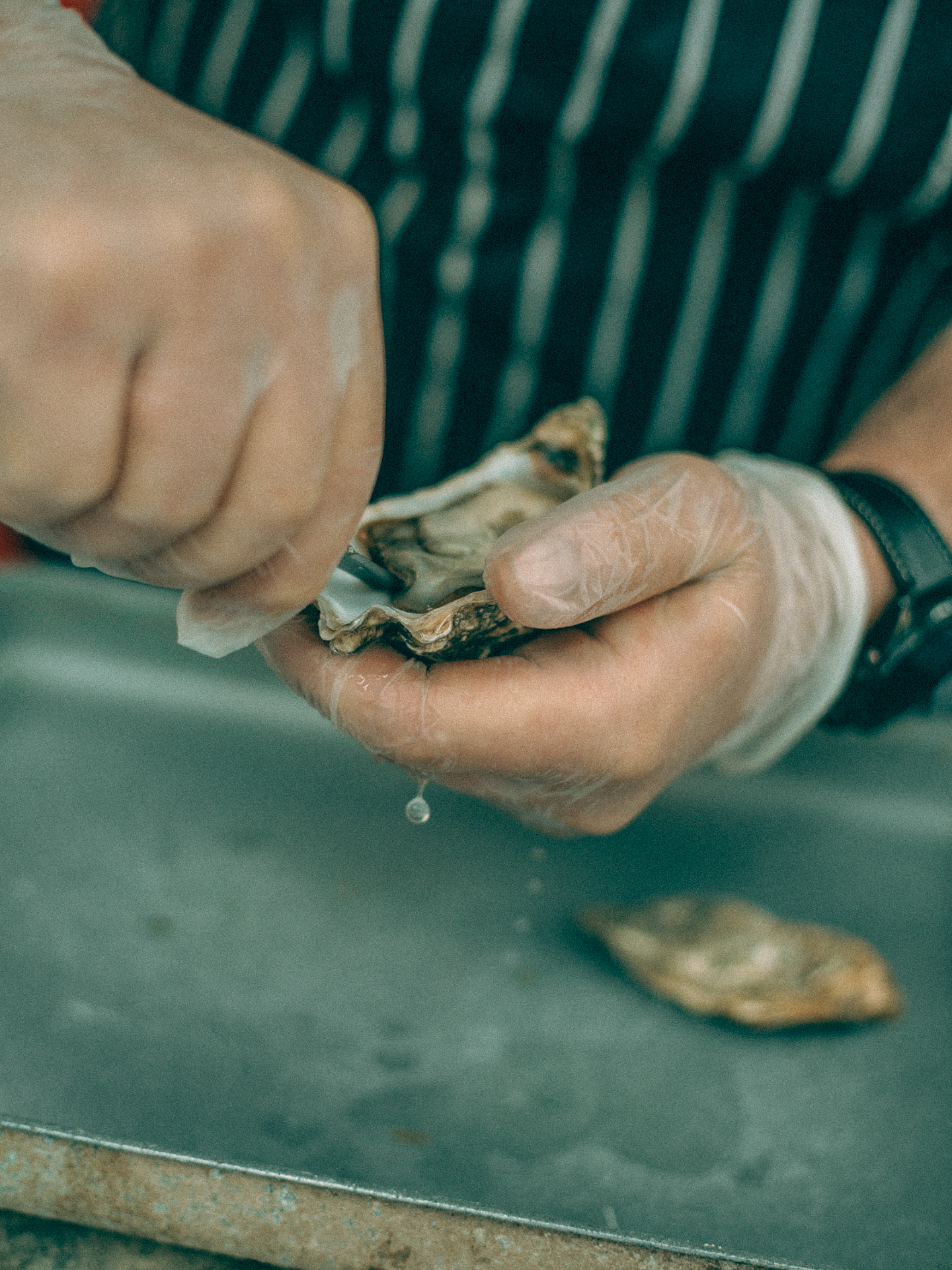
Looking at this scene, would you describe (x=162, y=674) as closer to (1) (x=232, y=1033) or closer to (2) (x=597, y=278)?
(1) (x=232, y=1033)

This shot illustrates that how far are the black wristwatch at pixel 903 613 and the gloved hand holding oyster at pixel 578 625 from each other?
3cm

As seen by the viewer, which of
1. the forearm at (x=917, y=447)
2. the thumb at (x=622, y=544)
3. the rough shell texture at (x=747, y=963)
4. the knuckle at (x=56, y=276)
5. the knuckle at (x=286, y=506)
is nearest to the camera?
the knuckle at (x=56, y=276)

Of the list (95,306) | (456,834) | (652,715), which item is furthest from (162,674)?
(95,306)

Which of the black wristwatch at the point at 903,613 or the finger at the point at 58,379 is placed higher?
the finger at the point at 58,379

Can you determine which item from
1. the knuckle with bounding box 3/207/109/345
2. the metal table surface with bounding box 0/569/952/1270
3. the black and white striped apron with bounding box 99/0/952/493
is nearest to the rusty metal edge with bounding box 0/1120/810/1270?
the metal table surface with bounding box 0/569/952/1270

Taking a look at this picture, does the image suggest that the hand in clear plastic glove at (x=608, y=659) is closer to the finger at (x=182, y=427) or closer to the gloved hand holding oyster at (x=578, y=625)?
the gloved hand holding oyster at (x=578, y=625)

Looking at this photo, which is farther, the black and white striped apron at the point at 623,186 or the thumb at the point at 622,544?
the black and white striped apron at the point at 623,186

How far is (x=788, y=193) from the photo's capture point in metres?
0.97

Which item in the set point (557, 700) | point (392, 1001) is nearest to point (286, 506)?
point (557, 700)

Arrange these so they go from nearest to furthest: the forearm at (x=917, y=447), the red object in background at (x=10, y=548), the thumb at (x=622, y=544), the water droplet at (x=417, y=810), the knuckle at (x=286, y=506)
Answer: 1. the knuckle at (x=286, y=506)
2. the thumb at (x=622, y=544)
3. the water droplet at (x=417, y=810)
4. the forearm at (x=917, y=447)
5. the red object in background at (x=10, y=548)

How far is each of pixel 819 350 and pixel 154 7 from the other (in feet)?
2.65

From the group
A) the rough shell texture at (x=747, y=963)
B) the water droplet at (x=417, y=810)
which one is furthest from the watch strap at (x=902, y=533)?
the water droplet at (x=417, y=810)

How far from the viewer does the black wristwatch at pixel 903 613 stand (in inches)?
34.8

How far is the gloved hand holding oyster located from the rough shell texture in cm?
13
